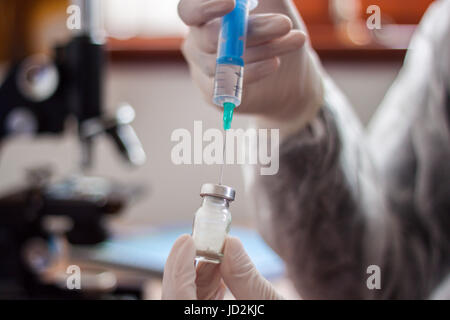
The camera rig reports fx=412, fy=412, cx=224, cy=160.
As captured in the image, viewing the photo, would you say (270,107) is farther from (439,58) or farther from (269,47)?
(439,58)

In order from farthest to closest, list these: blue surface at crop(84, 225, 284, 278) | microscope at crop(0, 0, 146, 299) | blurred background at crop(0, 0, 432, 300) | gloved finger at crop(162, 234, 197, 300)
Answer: blurred background at crop(0, 0, 432, 300)
blue surface at crop(84, 225, 284, 278)
microscope at crop(0, 0, 146, 299)
gloved finger at crop(162, 234, 197, 300)

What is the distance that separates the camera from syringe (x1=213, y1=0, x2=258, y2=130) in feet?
1.24

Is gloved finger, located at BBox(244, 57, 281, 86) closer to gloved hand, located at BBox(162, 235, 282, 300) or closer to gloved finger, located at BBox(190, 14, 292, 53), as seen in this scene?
gloved finger, located at BBox(190, 14, 292, 53)

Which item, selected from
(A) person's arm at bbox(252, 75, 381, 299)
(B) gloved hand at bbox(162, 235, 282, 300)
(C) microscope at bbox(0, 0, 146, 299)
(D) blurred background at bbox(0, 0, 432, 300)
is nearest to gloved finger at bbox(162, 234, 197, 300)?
(B) gloved hand at bbox(162, 235, 282, 300)

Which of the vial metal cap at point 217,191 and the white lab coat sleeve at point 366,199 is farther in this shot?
the white lab coat sleeve at point 366,199

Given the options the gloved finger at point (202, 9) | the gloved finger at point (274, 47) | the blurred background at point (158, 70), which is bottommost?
the gloved finger at point (274, 47)

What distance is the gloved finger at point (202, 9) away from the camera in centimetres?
38

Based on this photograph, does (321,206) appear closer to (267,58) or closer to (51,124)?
(267,58)

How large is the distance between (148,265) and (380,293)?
0.53 metres

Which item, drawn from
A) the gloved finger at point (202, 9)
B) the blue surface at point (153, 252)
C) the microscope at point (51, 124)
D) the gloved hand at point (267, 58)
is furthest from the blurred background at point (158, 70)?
the gloved finger at point (202, 9)

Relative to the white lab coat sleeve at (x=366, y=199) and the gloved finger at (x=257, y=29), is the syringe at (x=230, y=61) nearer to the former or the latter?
the gloved finger at (x=257, y=29)

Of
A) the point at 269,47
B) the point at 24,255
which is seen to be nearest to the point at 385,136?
the point at 269,47

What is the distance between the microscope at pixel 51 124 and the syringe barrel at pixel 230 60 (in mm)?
483

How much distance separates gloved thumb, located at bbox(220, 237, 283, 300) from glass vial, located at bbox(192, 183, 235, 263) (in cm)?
1
